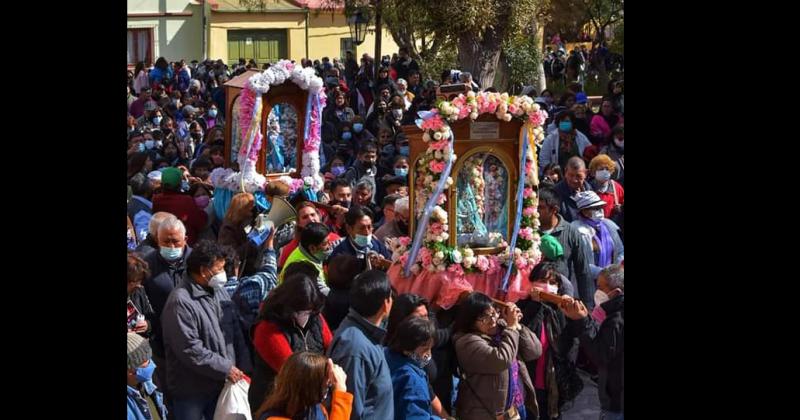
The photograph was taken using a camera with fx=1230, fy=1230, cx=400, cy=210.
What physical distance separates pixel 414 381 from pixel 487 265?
2374 mm

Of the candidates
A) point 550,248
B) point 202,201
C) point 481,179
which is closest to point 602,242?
point 550,248

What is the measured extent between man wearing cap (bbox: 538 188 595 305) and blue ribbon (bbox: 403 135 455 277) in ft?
3.39

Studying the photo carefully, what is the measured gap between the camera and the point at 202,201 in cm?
1085

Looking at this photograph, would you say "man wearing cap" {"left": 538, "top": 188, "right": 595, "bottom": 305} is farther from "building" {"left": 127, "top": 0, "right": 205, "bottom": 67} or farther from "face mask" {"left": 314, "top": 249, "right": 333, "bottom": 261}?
"building" {"left": 127, "top": 0, "right": 205, "bottom": 67}

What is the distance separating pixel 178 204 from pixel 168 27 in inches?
1139

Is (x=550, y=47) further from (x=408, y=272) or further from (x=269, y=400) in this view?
(x=269, y=400)

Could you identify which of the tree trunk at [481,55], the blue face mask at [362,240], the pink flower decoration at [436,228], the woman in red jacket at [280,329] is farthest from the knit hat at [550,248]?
the tree trunk at [481,55]

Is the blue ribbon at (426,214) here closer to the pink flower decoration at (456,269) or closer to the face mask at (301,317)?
the pink flower decoration at (456,269)

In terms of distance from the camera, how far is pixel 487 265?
851 centimetres

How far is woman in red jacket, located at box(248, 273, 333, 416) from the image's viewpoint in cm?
629

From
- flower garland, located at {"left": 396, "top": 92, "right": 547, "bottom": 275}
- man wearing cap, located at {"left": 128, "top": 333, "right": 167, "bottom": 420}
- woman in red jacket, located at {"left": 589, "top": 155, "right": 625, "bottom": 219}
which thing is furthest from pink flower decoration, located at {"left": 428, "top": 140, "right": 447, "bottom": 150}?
man wearing cap, located at {"left": 128, "top": 333, "right": 167, "bottom": 420}

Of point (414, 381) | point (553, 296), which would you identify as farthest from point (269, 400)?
point (553, 296)

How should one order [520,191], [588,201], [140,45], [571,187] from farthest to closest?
[140,45], [571,187], [588,201], [520,191]

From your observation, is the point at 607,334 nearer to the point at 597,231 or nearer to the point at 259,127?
the point at 597,231
